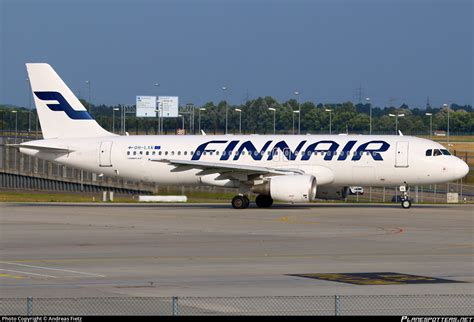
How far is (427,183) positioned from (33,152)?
2106 cm

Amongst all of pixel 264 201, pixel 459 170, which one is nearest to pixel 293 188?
pixel 264 201

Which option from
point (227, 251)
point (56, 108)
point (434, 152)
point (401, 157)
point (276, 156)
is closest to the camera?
point (227, 251)

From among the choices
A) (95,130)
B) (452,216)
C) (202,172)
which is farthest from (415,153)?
(95,130)

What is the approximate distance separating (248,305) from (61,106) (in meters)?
38.3

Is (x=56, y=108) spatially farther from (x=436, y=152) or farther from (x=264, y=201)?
(x=436, y=152)

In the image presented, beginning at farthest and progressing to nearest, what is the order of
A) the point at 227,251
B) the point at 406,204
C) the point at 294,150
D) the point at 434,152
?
the point at 406,204, the point at 294,150, the point at 434,152, the point at 227,251

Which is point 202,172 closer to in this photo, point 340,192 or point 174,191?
point 340,192

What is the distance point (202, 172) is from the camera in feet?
168

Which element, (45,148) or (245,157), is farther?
(45,148)

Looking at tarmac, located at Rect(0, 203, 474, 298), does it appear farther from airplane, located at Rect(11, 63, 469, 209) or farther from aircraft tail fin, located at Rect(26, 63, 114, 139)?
aircraft tail fin, located at Rect(26, 63, 114, 139)

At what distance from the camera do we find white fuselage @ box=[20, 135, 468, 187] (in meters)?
49.6

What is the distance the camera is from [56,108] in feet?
180

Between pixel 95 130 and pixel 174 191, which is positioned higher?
pixel 95 130

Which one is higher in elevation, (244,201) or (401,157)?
(401,157)
